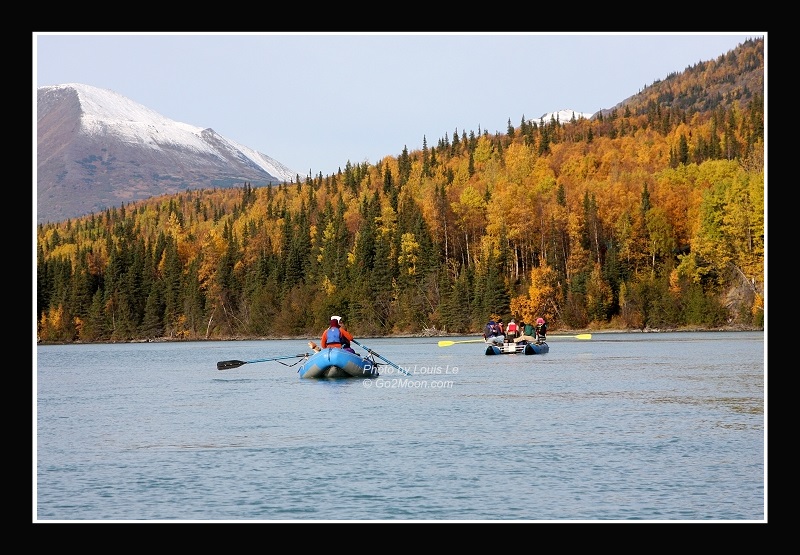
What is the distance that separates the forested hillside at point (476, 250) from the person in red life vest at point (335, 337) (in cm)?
5537

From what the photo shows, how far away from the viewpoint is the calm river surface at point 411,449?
19.6 meters

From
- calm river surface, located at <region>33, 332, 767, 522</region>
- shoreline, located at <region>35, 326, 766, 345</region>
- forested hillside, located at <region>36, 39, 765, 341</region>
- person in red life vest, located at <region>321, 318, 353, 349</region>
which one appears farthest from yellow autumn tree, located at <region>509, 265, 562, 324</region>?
person in red life vest, located at <region>321, 318, 353, 349</region>

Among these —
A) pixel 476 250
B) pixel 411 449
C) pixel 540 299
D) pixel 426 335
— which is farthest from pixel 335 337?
pixel 476 250

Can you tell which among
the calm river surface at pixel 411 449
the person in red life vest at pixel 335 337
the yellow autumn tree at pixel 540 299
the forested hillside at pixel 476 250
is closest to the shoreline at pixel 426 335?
the forested hillside at pixel 476 250

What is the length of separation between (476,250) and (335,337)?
7898cm

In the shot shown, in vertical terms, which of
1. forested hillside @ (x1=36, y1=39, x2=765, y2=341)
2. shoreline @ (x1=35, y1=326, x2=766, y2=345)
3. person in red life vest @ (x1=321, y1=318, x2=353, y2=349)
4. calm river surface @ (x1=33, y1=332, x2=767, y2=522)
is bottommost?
shoreline @ (x1=35, y1=326, x2=766, y2=345)

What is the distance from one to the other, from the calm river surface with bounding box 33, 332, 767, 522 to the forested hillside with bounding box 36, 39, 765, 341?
190 ft

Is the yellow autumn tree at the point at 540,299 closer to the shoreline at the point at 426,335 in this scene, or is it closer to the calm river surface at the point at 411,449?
the shoreline at the point at 426,335

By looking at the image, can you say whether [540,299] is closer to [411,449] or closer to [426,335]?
[426,335]

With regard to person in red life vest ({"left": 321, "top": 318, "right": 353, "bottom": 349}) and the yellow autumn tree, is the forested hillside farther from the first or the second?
person in red life vest ({"left": 321, "top": 318, "right": 353, "bottom": 349})

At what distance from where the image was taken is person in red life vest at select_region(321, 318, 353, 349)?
138 ft

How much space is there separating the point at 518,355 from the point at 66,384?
24876 mm

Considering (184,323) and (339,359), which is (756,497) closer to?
(339,359)

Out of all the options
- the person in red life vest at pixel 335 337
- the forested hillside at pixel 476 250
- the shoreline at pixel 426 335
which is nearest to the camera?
the person in red life vest at pixel 335 337
